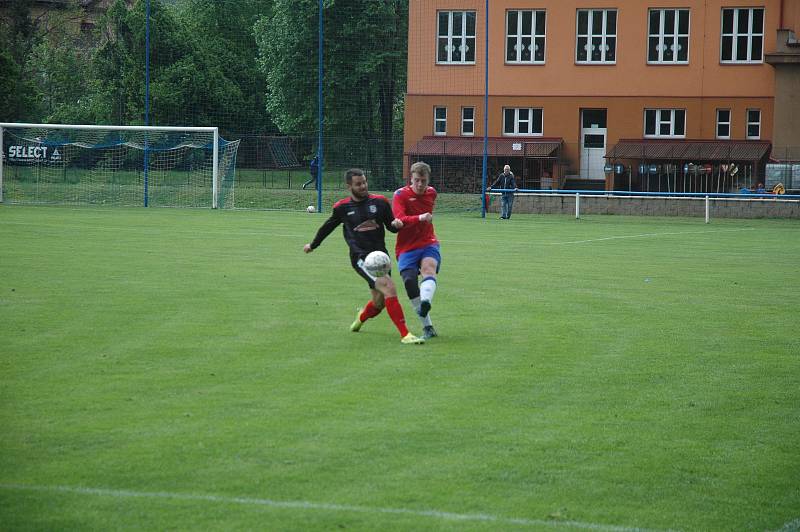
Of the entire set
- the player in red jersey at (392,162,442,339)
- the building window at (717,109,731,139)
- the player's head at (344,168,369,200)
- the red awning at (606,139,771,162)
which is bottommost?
the player in red jersey at (392,162,442,339)

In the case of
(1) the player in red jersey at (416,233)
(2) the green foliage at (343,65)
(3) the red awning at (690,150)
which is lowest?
(1) the player in red jersey at (416,233)

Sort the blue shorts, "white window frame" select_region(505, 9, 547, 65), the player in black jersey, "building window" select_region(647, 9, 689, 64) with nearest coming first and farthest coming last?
the player in black jersey
the blue shorts
"building window" select_region(647, 9, 689, 64)
"white window frame" select_region(505, 9, 547, 65)

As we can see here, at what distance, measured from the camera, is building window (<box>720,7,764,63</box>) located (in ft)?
162

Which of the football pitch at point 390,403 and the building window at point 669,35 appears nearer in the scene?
the football pitch at point 390,403

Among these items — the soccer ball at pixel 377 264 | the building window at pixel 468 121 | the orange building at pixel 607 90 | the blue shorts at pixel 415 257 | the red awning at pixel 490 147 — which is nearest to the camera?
the soccer ball at pixel 377 264

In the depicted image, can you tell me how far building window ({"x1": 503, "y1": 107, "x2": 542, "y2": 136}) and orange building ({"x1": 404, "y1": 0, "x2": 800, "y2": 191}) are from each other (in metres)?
0.05

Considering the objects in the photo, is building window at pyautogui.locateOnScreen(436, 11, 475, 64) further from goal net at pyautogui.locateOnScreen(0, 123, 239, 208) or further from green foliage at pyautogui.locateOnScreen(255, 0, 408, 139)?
goal net at pyautogui.locateOnScreen(0, 123, 239, 208)

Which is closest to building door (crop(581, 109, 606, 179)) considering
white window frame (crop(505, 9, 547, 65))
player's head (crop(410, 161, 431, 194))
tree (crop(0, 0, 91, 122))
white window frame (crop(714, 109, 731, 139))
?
white window frame (crop(505, 9, 547, 65))

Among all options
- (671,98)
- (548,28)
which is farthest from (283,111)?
(671,98)

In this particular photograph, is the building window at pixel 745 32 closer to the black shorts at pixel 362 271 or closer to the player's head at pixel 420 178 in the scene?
the player's head at pixel 420 178

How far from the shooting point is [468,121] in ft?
172

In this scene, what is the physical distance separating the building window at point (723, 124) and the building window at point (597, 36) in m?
5.26

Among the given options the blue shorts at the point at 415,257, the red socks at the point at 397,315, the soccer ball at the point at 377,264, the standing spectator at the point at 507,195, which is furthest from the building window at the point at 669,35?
the red socks at the point at 397,315

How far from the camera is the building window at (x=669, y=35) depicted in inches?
1972
